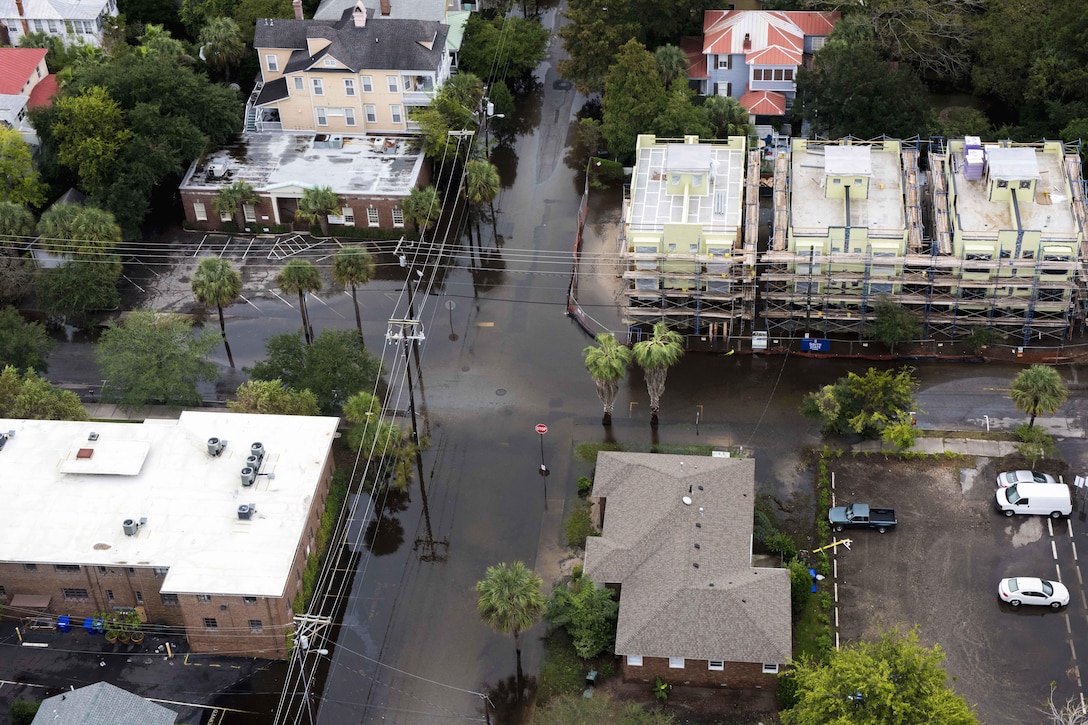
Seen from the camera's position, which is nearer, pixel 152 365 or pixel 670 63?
pixel 152 365

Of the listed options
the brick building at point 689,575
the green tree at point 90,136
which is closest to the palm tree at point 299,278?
the green tree at point 90,136

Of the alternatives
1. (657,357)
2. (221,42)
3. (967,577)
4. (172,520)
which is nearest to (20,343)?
(172,520)

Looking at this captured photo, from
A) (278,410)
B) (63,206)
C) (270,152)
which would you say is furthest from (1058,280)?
(63,206)

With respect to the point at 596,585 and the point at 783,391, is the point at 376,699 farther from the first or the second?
the point at 783,391

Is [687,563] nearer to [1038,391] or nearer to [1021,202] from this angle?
[1038,391]

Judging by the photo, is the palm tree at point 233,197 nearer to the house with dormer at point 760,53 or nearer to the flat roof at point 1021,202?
the house with dormer at point 760,53

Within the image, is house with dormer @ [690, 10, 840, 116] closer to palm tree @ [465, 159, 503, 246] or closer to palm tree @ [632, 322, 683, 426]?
palm tree @ [465, 159, 503, 246]

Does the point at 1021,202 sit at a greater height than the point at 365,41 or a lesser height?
lesser
